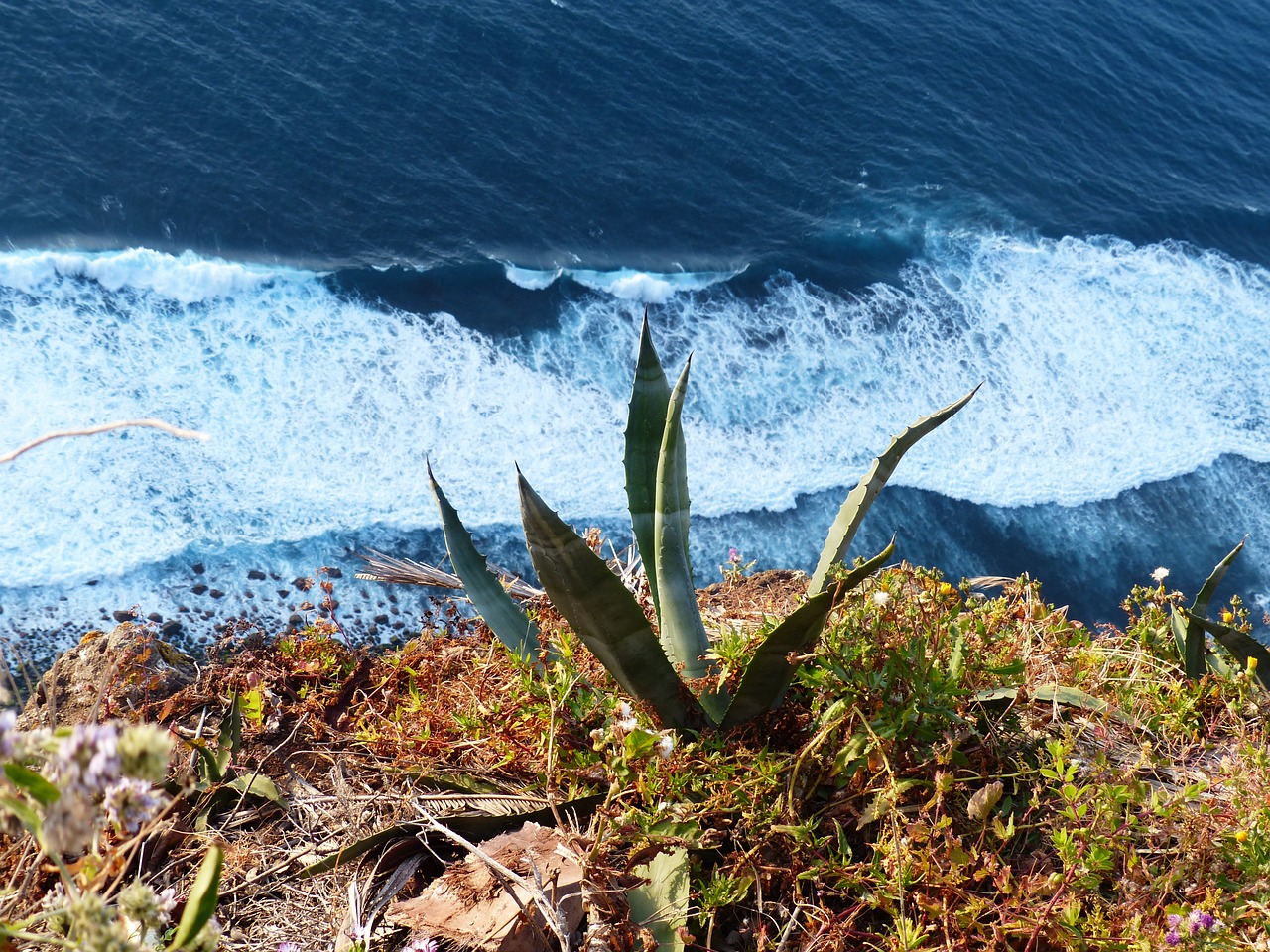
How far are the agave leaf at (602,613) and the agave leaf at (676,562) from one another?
0.11 meters

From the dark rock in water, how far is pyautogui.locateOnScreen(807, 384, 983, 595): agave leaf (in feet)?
6.98

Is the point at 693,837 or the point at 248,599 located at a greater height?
the point at 693,837

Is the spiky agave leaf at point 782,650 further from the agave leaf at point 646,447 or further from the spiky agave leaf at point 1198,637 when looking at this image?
the spiky agave leaf at point 1198,637

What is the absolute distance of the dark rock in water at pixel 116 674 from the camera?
321 centimetres

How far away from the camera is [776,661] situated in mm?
2650

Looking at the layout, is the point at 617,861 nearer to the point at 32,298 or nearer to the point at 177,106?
the point at 32,298

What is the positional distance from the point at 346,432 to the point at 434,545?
1330 millimetres

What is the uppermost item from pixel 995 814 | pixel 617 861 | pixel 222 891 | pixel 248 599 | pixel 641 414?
pixel 641 414

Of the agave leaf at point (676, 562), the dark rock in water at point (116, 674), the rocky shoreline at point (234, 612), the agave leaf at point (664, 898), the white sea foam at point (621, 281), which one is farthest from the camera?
the white sea foam at point (621, 281)

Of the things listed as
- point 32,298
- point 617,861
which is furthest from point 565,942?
point 32,298

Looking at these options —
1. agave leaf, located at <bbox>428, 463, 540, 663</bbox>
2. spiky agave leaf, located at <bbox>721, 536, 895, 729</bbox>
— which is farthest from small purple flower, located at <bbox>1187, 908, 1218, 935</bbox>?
agave leaf, located at <bbox>428, 463, 540, 663</bbox>

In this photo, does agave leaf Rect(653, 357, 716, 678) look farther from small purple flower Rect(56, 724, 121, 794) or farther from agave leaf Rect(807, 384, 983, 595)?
small purple flower Rect(56, 724, 121, 794)

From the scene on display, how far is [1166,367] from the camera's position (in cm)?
1150

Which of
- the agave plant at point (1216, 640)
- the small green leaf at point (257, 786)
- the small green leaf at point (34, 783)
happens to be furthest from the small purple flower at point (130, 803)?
the agave plant at point (1216, 640)
